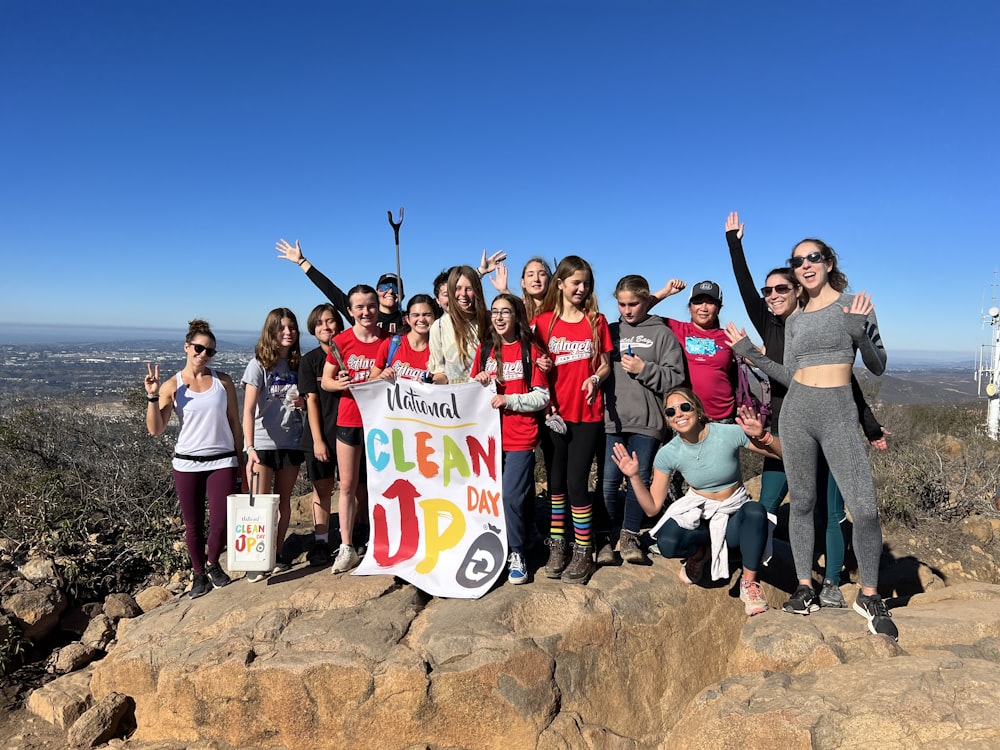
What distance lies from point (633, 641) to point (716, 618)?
696 millimetres

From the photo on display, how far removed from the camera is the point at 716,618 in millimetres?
4250

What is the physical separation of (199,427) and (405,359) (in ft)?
5.15

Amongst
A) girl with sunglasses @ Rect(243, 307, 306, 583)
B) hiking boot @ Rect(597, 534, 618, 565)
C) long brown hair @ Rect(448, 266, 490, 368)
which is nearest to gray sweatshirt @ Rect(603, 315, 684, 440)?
hiking boot @ Rect(597, 534, 618, 565)

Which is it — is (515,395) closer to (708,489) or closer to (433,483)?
(433,483)

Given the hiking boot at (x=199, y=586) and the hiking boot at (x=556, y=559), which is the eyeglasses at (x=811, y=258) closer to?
the hiking boot at (x=556, y=559)

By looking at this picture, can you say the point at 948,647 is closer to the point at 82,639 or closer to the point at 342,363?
the point at 342,363

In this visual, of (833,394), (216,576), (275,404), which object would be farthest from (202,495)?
(833,394)

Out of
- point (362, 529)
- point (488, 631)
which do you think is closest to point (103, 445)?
point (362, 529)

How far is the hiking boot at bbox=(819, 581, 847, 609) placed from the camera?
416cm

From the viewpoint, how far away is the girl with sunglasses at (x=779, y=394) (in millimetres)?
4242

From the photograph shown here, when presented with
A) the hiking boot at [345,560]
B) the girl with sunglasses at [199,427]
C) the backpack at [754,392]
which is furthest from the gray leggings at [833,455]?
the girl with sunglasses at [199,427]

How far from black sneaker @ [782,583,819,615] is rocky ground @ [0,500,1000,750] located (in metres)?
0.08

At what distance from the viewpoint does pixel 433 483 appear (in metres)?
4.63

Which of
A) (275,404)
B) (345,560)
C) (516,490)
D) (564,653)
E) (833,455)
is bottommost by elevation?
(564,653)
